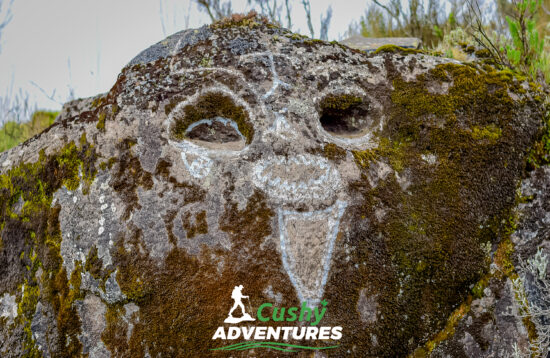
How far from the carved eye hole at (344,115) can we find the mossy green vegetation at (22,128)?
16.9ft

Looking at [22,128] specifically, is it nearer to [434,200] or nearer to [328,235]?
[328,235]

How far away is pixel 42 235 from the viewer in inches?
84.1

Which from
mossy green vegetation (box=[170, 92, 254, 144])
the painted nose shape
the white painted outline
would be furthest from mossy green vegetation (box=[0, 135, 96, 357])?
the white painted outline

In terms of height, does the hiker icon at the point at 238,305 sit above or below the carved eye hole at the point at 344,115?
below

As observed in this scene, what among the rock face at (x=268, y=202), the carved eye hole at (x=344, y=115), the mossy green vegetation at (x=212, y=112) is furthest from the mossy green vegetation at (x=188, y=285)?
the carved eye hole at (x=344, y=115)

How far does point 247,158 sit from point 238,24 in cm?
88

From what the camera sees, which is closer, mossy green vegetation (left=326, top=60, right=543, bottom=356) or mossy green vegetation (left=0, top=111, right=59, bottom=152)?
mossy green vegetation (left=326, top=60, right=543, bottom=356)

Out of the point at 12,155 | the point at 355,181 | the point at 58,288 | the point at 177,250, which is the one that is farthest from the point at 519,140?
the point at 12,155

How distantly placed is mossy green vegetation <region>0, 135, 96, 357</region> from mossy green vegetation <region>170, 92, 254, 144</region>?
487 mm

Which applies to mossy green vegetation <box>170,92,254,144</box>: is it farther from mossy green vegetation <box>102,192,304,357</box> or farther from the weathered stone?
the weathered stone

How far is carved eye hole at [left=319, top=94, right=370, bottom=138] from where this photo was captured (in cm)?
230

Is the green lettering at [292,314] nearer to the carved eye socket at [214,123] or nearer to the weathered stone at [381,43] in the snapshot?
the carved eye socket at [214,123]

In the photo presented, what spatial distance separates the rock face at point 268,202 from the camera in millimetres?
1986

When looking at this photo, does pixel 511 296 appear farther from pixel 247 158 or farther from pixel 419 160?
pixel 247 158
